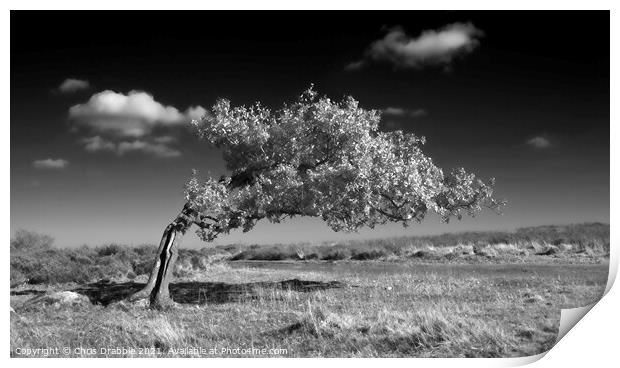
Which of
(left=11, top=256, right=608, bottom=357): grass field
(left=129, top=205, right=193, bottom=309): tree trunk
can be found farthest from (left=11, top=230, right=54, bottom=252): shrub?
(left=129, top=205, right=193, bottom=309): tree trunk

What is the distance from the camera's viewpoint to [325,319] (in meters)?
10.7

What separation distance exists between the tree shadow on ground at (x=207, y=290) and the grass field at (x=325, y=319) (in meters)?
0.05

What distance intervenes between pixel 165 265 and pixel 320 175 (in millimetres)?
4644

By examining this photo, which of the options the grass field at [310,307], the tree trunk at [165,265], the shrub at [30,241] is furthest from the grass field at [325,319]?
the shrub at [30,241]

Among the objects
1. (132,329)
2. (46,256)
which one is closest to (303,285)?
(132,329)

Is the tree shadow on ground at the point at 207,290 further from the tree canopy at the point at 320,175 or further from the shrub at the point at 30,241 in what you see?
the shrub at the point at 30,241

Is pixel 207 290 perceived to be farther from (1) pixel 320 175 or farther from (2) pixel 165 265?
(1) pixel 320 175

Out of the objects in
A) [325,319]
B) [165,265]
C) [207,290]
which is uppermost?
[165,265]

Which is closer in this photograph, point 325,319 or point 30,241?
point 325,319

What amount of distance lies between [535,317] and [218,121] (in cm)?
875

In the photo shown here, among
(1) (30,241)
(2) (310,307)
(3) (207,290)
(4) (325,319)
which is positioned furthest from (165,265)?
(1) (30,241)

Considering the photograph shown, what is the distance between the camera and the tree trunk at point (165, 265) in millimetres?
14523
